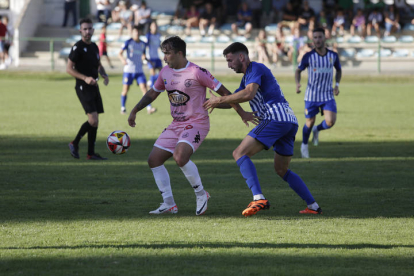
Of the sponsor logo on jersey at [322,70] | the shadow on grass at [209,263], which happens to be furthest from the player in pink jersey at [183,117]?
the sponsor logo on jersey at [322,70]

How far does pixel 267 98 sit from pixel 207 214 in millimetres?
1407

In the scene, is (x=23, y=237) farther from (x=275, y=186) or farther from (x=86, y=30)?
(x=86, y=30)

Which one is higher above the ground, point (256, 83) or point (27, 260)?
point (256, 83)

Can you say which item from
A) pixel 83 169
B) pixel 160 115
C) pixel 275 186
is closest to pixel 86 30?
pixel 83 169

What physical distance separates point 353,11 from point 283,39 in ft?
24.7

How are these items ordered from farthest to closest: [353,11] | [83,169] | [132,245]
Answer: [353,11]
[83,169]
[132,245]

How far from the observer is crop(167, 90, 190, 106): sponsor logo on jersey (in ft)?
22.8

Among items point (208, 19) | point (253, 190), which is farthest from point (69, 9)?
point (253, 190)

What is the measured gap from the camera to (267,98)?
697 cm

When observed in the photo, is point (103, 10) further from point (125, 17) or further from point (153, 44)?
point (153, 44)

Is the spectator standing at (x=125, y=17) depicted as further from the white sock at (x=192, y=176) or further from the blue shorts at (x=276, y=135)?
the blue shorts at (x=276, y=135)

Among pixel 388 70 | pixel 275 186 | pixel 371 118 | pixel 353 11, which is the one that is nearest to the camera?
pixel 275 186

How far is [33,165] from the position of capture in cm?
1027

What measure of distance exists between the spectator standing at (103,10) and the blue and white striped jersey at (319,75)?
2828 centimetres
